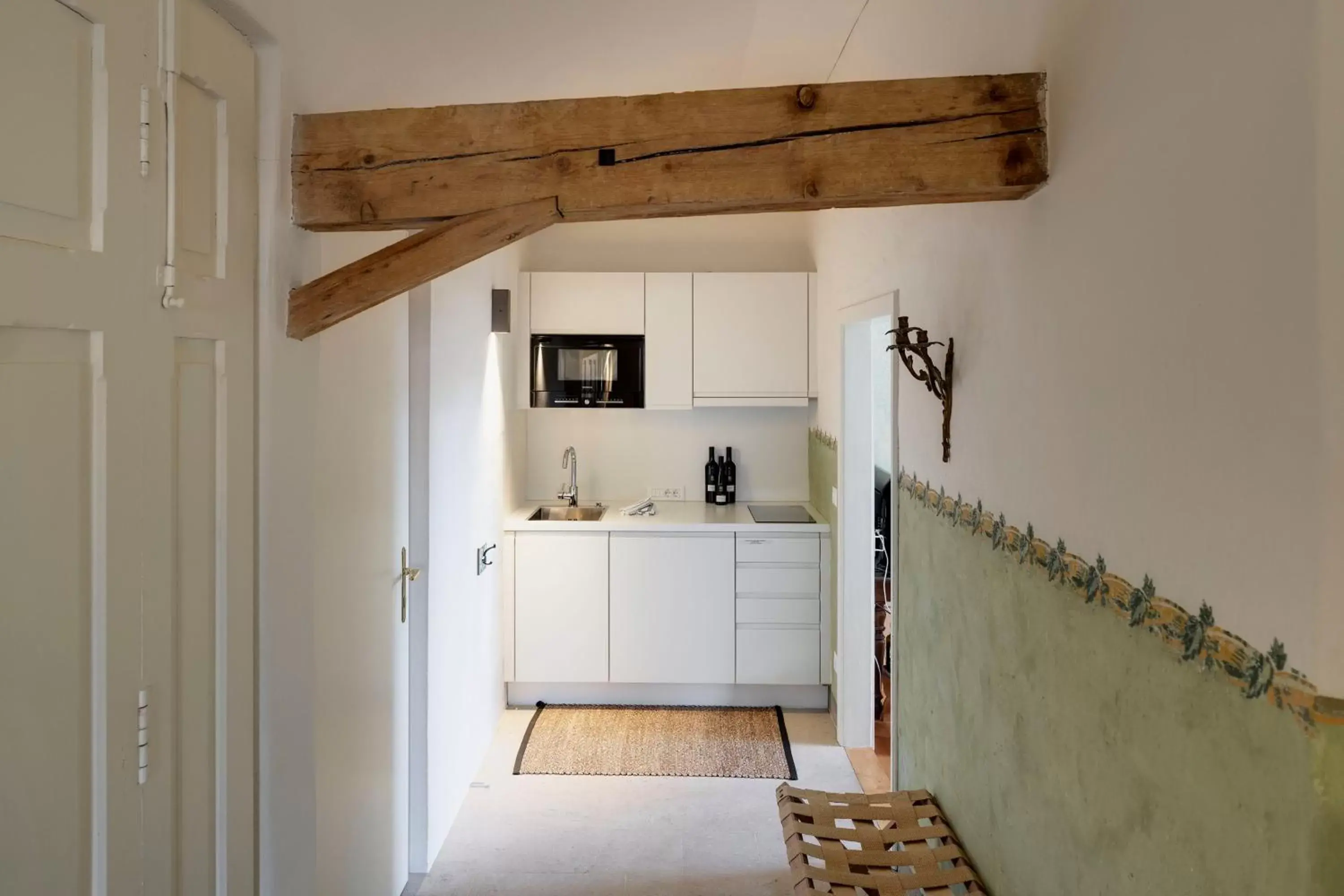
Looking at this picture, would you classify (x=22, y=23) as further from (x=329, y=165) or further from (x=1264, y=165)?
(x=1264, y=165)

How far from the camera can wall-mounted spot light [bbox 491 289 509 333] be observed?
372 cm

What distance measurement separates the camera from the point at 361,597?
216 cm

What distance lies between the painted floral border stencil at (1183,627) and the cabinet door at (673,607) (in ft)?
7.75

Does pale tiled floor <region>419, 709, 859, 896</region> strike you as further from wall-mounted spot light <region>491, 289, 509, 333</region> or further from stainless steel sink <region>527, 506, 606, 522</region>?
wall-mounted spot light <region>491, 289, 509, 333</region>

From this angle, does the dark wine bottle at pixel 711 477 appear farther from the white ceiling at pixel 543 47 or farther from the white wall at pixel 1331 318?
the white wall at pixel 1331 318

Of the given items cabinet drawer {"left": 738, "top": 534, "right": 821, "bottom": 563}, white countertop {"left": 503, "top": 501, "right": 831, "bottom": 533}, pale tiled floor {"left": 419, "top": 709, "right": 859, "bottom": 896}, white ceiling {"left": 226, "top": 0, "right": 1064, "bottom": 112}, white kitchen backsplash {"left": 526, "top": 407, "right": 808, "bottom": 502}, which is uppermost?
white ceiling {"left": 226, "top": 0, "right": 1064, "bottom": 112}

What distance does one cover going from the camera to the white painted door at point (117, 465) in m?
0.99

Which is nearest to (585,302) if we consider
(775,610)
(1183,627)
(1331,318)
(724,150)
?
(775,610)

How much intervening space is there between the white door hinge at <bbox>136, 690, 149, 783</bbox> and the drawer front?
298 cm

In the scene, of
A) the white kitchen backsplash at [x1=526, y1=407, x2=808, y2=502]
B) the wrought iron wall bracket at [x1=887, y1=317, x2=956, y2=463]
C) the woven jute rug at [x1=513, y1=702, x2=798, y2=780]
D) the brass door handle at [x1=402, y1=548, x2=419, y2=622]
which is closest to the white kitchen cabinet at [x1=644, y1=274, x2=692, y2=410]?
the white kitchen backsplash at [x1=526, y1=407, x2=808, y2=502]

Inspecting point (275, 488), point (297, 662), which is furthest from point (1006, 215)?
point (297, 662)

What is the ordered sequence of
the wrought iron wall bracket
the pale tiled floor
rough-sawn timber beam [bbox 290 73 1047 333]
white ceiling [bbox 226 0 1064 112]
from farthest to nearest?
1. the pale tiled floor
2. the wrought iron wall bracket
3. white ceiling [bbox 226 0 1064 112]
4. rough-sawn timber beam [bbox 290 73 1047 333]

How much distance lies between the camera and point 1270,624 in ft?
2.85

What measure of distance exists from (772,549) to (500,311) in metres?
1.63
